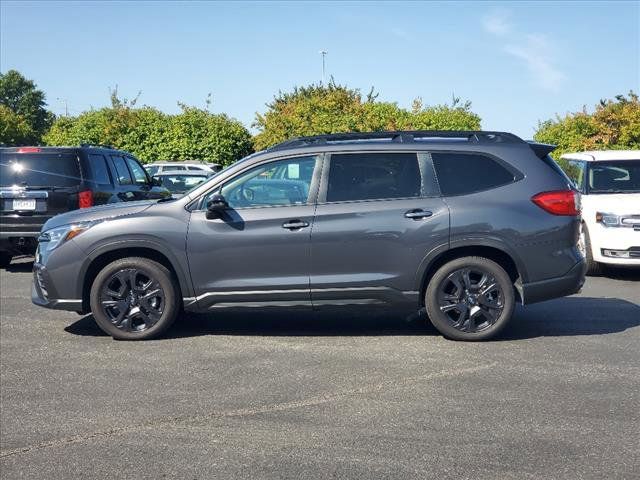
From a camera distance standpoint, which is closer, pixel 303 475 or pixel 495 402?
pixel 303 475

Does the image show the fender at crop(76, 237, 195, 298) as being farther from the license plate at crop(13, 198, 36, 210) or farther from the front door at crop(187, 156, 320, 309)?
the license plate at crop(13, 198, 36, 210)

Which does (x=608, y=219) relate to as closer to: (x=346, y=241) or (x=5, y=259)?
(x=346, y=241)

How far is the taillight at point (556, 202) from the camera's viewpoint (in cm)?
702

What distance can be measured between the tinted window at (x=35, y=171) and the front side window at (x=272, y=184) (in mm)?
4940

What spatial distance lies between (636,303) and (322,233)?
4.18m

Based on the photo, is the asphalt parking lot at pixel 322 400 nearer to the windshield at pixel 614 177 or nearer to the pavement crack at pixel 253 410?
the pavement crack at pixel 253 410

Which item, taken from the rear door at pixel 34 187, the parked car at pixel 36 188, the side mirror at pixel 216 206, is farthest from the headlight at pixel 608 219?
the rear door at pixel 34 187

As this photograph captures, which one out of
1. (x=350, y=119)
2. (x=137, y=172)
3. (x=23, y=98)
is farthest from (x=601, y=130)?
(x=23, y=98)

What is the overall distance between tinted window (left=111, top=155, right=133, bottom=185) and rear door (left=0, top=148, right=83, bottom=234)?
1.06 m

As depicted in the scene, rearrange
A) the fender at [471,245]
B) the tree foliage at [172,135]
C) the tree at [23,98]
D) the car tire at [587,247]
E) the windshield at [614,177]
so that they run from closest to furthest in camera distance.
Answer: the fender at [471,245]
the car tire at [587,247]
the windshield at [614,177]
the tree foliage at [172,135]
the tree at [23,98]

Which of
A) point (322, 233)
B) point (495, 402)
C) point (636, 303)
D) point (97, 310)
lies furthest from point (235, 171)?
point (636, 303)

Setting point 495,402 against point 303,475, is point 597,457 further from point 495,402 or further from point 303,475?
point 303,475

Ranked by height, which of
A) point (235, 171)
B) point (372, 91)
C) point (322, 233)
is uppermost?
point (372, 91)

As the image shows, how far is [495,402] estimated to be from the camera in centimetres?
528
